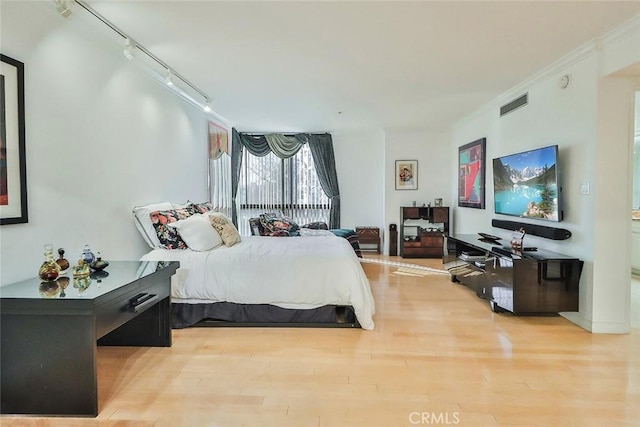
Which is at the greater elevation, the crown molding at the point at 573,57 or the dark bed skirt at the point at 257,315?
the crown molding at the point at 573,57

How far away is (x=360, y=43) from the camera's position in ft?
9.65

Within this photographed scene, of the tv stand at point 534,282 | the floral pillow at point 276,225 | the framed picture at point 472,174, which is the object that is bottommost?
the tv stand at point 534,282

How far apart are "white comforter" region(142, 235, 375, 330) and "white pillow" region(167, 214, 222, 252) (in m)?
0.16

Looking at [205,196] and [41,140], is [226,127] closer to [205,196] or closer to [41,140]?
[205,196]

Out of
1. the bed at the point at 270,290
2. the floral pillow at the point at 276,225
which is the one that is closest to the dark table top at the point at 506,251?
the bed at the point at 270,290

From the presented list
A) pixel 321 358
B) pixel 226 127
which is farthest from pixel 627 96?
pixel 226 127

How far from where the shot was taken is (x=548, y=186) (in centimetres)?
345

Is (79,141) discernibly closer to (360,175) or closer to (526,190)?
(526,190)

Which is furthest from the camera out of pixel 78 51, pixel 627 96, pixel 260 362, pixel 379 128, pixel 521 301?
pixel 379 128

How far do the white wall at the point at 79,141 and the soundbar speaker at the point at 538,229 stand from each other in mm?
4024

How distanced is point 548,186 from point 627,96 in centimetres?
94

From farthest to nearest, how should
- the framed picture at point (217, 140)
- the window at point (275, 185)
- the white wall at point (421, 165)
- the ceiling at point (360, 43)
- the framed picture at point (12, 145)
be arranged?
the window at point (275, 185) < the white wall at point (421, 165) < the framed picture at point (217, 140) < the ceiling at point (360, 43) < the framed picture at point (12, 145)

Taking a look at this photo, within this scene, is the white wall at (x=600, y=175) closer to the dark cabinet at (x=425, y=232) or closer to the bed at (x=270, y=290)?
the bed at (x=270, y=290)

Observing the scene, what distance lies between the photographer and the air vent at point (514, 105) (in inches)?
159
